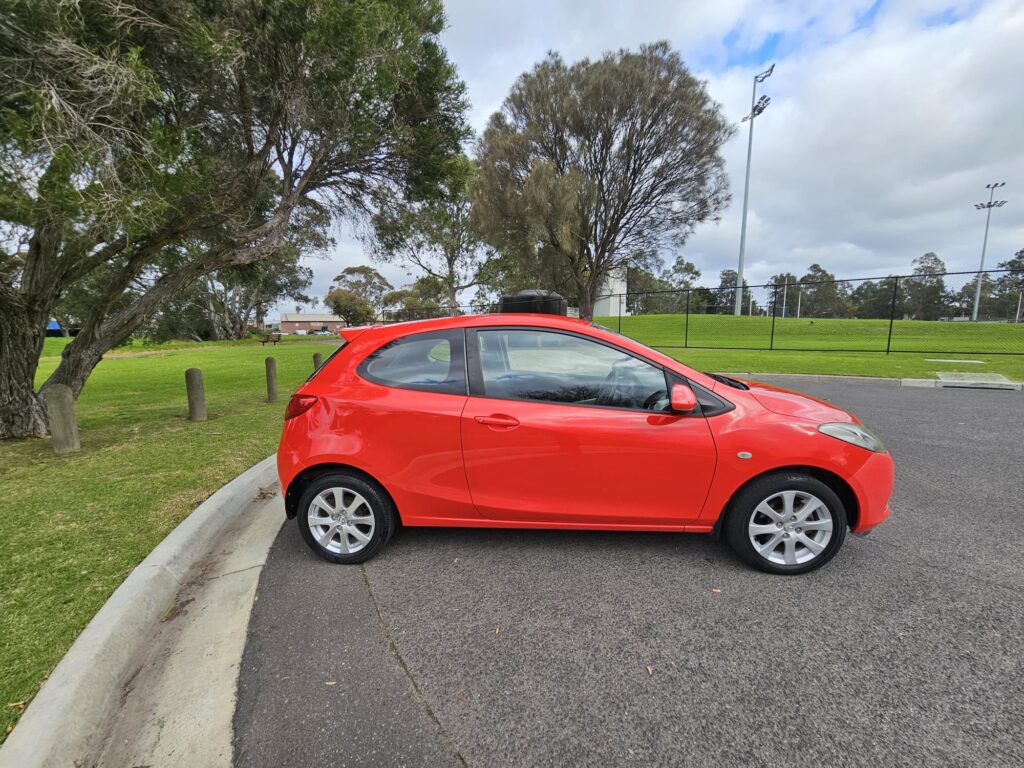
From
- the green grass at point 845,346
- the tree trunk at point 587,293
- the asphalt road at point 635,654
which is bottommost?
the asphalt road at point 635,654

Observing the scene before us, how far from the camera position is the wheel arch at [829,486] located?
2.75 metres

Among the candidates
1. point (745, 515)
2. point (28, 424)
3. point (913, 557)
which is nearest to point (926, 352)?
point (913, 557)

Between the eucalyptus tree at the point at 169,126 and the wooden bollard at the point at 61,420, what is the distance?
1.08m

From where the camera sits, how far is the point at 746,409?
9.18 ft

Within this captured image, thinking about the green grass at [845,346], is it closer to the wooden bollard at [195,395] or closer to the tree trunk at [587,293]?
the tree trunk at [587,293]

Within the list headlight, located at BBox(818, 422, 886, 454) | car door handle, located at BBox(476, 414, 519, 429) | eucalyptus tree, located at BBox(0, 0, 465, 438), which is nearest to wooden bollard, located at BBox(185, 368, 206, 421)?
eucalyptus tree, located at BBox(0, 0, 465, 438)

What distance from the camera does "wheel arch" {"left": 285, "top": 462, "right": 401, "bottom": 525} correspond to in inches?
118

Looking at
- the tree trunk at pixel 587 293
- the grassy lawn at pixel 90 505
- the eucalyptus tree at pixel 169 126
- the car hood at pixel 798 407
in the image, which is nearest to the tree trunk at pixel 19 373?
the eucalyptus tree at pixel 169 126

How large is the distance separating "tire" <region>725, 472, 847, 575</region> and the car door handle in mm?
1441

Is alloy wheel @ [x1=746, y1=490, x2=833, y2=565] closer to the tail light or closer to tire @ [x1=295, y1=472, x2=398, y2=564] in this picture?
tire @ [x1=295, y1=472, x2=398, y2=564]

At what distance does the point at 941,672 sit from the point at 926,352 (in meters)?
17.2

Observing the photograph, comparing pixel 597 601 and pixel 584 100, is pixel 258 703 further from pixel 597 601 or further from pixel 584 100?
pixel 584 100

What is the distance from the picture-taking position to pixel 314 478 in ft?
9.99

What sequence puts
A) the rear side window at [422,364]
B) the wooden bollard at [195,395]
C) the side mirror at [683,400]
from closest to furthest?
the side mirror at [683,400] < the rear side window at [422,364] < the wooden bollard at [195,395]
